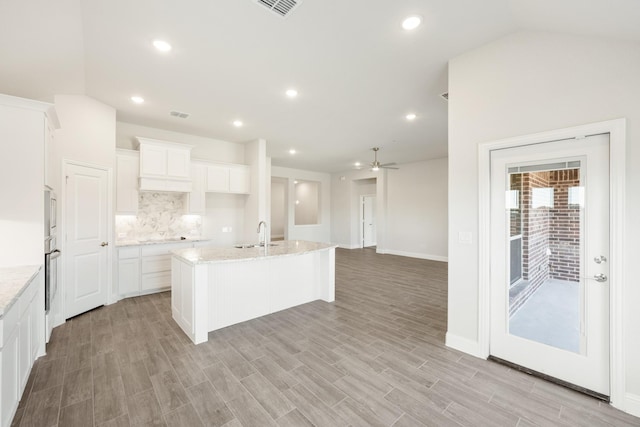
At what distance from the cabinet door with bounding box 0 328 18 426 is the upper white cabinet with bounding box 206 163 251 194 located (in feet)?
12.8

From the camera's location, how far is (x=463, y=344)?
2.79 metres

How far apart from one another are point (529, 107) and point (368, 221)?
29.2 ft

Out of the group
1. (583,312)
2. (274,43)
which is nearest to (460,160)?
(583,312)

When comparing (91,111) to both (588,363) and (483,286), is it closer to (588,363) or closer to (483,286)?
(483,286)

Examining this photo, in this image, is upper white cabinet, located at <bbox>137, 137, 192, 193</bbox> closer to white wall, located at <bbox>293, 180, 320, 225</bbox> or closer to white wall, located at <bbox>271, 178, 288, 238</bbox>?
white wall, located at <bbox>293, 180, 320, 225</bbox>

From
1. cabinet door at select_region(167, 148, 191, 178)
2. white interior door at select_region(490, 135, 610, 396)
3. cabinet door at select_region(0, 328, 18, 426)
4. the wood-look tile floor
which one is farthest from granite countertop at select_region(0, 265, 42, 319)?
white interior door at select_region(490, 135, 610, 396)

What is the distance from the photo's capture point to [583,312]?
7.31ft

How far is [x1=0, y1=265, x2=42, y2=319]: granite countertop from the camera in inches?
67.2

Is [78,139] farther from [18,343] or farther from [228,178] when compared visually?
[18,343]

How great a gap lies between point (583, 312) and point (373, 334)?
1.92 meters

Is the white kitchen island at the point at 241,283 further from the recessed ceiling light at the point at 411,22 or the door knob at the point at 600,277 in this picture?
the door knob at the point at 600,277

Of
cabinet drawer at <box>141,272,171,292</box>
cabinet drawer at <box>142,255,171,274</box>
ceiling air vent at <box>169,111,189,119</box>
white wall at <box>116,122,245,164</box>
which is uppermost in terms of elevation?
ceiling air vent at <box>169,111,189,119</box>

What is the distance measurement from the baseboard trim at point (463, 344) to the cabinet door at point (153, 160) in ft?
16.4

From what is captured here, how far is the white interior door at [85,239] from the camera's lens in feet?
11.7
